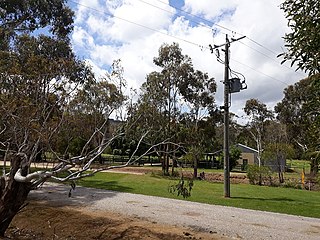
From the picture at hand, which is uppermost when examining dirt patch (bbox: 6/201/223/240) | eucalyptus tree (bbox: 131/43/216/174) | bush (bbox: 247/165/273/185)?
eucalyptus tree (bbox: 131/43/216/174)

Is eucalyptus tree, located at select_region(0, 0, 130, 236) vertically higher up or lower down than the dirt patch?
higher up

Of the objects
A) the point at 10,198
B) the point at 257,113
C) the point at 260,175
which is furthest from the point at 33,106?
the point at 257,113

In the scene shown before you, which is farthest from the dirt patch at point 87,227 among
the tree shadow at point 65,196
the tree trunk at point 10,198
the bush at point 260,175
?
the bush at point 260,175

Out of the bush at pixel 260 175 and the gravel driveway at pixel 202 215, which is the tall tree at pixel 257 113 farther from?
the gravel driveway at pixel 202 215

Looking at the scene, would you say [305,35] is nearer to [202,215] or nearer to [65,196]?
[202,215]

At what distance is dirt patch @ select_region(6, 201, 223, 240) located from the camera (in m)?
9.18

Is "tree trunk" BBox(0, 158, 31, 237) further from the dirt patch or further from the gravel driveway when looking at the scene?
the gravel driveway

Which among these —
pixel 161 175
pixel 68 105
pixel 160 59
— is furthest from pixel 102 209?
pixel 160 59

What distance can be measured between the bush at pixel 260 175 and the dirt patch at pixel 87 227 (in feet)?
51.3

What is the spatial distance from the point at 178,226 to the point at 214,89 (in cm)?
2456

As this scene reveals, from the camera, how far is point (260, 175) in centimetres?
2516

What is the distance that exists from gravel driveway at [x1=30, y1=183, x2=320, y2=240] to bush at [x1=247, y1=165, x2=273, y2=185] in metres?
11.3

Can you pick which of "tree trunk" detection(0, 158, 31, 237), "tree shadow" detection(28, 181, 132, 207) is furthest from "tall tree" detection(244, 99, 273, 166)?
"tree trunk" detection(0, 158, 31, 237)

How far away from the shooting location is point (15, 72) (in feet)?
42.4
